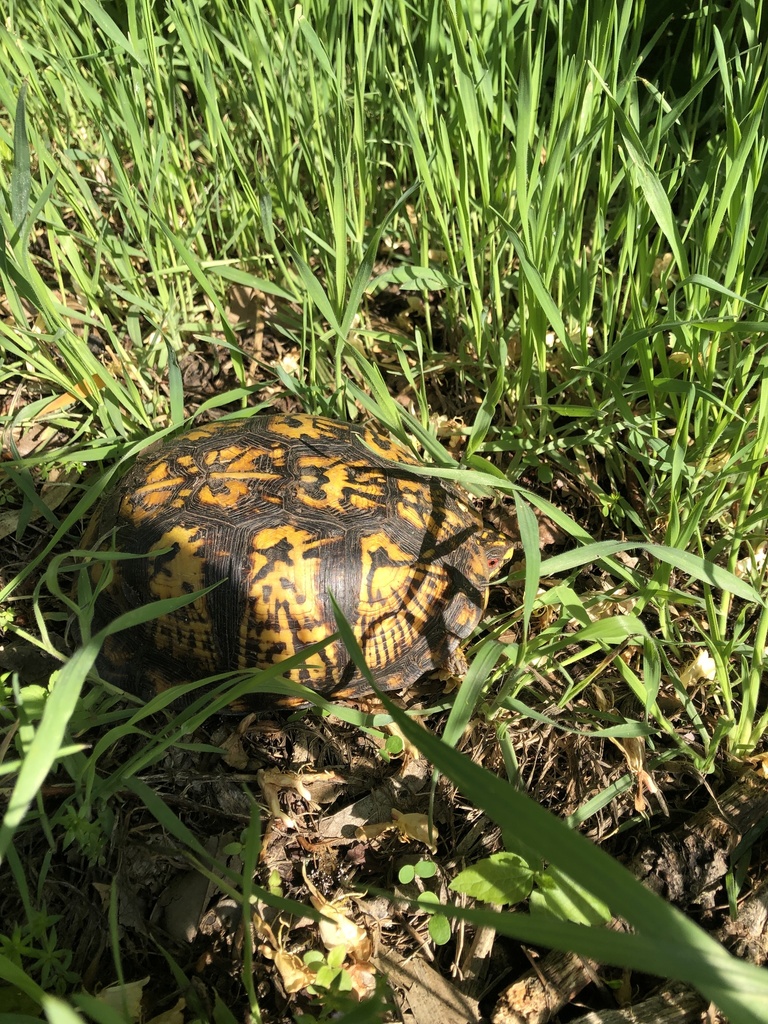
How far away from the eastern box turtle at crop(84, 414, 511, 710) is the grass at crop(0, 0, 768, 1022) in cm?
14

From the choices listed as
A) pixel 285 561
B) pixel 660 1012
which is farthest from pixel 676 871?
pixel 285 561

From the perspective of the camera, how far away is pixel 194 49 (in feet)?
6.38

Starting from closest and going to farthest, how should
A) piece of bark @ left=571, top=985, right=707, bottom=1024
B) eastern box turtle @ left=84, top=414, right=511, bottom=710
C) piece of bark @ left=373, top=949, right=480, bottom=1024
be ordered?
piece of bark @ left=571, top=985, right=707, bottom=1024 < piece of bark @ left=373, top=949, right=480, bottom=1024 < eastern box turtle @ left=84, top=414, right=511, bottom=710

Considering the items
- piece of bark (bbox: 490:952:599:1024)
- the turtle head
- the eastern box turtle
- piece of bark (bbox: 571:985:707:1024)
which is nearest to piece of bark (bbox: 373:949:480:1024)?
piece of bark (bbox: 490:952:599:1024)

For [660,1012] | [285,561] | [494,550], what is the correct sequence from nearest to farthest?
[660,1012]
[285,561]
[494,550]

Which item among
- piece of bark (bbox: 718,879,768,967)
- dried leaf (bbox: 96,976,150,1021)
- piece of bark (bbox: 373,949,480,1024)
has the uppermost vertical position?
dried leaf (bbox: 96,976,150,1021)

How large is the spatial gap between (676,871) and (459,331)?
5.23 ft

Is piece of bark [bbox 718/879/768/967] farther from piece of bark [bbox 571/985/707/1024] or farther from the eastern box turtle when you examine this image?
the eastern box turtle

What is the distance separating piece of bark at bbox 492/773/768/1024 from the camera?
1332 mm

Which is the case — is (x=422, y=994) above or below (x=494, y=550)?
below

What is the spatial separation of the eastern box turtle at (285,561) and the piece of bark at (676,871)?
0.61m

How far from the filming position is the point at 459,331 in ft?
7.49

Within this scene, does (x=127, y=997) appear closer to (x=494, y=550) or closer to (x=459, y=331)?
(x=494, y=550)

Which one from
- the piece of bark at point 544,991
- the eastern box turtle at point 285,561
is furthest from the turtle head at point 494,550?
the piece of bark at point 544,991
